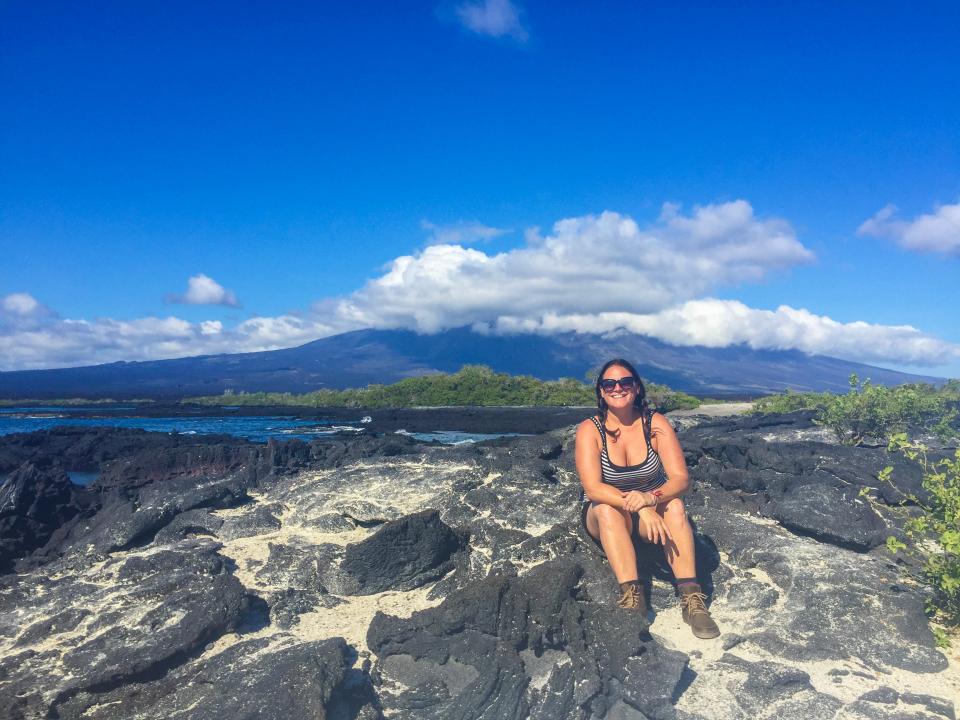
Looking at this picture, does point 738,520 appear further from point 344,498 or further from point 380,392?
point 380,392

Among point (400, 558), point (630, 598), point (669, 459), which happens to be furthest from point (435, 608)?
point (669, 459)

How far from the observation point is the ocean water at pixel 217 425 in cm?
2759

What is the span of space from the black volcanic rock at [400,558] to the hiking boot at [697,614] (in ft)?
6.30

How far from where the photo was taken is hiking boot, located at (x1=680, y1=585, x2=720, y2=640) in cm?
452

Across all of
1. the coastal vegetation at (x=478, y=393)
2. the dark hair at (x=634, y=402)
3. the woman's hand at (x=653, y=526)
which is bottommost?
the coastal vegetation at (x=478, y=393)

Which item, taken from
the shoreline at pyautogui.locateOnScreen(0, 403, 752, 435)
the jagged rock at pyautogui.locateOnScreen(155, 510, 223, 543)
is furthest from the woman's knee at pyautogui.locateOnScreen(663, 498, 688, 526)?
the shoreline at pyautogui.locateOnScreen(0, 403, 752, 435)

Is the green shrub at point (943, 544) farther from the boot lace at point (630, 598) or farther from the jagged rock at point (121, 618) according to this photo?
the jagged rock at point (121, 618)

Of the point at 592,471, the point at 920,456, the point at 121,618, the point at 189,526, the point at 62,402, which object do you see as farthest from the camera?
the point at 62,402

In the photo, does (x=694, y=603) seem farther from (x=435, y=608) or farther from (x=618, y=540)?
(x=435, y=608)

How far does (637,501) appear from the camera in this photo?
15.1 feet

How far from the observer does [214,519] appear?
Answer: 684cm

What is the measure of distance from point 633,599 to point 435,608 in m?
1.36

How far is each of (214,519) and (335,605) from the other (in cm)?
237

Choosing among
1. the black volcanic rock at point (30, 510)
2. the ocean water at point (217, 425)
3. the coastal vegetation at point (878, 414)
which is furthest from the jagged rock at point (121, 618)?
the ocean water at point (217, 425)
